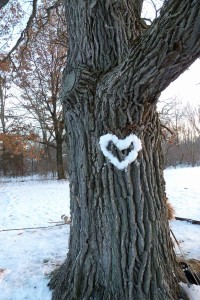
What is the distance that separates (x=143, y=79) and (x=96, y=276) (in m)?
1.71

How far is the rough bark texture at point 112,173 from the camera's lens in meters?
2.39

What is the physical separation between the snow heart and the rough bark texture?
43mm

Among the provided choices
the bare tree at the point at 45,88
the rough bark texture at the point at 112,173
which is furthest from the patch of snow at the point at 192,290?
the bare tree at the point at 45,88

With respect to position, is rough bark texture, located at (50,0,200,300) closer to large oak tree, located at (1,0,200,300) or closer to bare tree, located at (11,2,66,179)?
large oak tree, located at (1,0,200,300)

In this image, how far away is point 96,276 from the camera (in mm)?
2602

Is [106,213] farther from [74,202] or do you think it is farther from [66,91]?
[66,91]

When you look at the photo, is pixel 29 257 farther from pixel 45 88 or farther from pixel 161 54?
pixel 45 88

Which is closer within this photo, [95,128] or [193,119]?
[95,128]

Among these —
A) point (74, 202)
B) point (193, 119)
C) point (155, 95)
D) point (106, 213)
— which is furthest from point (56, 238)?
point (193, 119)

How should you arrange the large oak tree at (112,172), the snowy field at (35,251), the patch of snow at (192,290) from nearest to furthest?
the large oak tree at (112,172)
the patch of snow at (192,290)
the snowy field at (35,251)

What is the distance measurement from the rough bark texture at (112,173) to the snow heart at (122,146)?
Answer: 43 millimetres

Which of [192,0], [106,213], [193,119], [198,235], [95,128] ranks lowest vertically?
[198,235]

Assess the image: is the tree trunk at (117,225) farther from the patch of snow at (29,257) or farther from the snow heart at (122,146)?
the patch of snow at (29,257)

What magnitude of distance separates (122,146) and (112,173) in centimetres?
24
